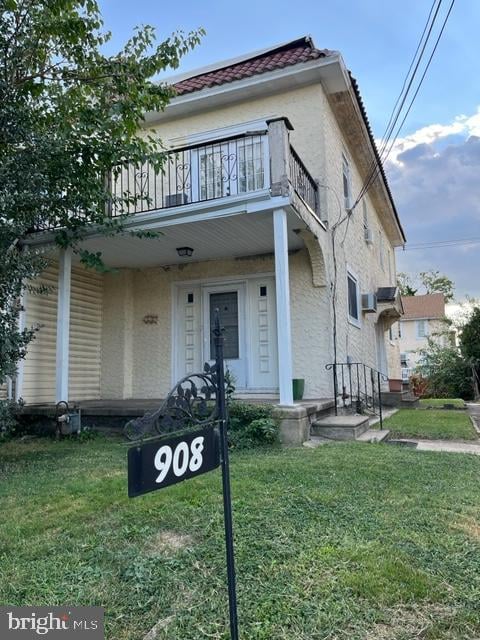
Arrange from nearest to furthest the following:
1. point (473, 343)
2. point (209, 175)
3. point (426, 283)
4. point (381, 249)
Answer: point (209, 175) < point (381, 249) < point (473, 343) < point (426, 283)

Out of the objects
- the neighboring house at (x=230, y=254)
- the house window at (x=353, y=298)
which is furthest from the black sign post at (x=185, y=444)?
the house window at (x=353, y=298)

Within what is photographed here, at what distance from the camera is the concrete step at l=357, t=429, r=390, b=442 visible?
6.22m

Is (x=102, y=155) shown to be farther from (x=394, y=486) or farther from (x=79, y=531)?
(x=394, y=486)

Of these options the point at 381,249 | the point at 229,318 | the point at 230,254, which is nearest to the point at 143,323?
the point at 229,318

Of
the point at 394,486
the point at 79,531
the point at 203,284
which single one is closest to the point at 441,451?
the point at 394,486

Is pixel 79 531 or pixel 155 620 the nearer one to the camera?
pixel 155 620

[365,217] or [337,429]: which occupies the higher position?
[365,217]

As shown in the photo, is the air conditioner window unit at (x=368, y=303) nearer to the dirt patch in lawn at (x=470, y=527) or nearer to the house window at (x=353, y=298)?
the house window at (x=353, y=298)

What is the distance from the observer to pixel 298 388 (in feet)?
25.1

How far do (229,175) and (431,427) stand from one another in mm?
5421

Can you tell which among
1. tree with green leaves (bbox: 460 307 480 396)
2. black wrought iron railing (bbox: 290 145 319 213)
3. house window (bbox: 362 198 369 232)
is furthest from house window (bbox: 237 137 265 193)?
tree with green leaves (bbox: 460 307 480 396)

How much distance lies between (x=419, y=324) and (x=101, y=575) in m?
34.5

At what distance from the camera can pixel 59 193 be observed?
6094 mm

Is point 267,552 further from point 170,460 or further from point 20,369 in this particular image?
point 20,369
